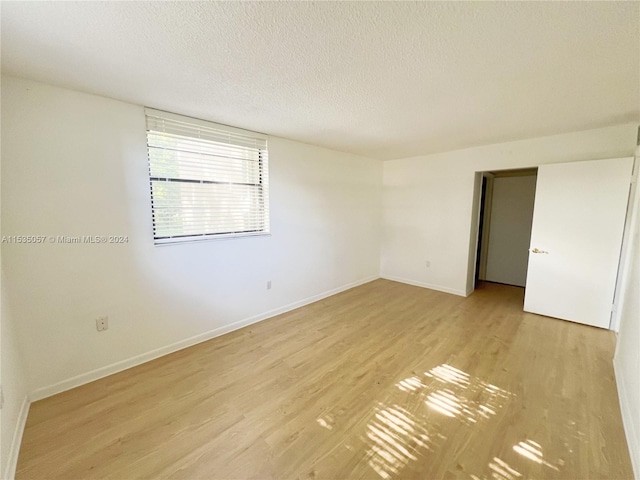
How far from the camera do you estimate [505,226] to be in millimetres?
4773

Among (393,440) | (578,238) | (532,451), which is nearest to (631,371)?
(532,451)

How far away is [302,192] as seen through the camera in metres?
3.56

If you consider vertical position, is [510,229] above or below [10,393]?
above

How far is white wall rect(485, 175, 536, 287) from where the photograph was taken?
453 centimetres

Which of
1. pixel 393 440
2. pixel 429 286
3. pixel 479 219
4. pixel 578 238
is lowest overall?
pixel 393 440

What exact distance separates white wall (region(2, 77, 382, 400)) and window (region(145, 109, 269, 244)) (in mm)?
110

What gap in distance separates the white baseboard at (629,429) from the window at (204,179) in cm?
332

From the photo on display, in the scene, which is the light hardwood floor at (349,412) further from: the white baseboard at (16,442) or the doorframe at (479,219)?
the doorframe at (479,219)

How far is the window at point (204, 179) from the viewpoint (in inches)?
93.3

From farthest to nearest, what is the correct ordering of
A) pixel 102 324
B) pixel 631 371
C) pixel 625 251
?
pixel 625 251
pixel 102 324
pixel 631 371

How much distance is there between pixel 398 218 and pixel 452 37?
364 cm

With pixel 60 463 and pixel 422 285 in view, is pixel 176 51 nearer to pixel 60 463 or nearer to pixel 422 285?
pixel 60 463

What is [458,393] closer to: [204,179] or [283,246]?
[283,246]

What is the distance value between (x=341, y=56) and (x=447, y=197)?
3339 millimetres
